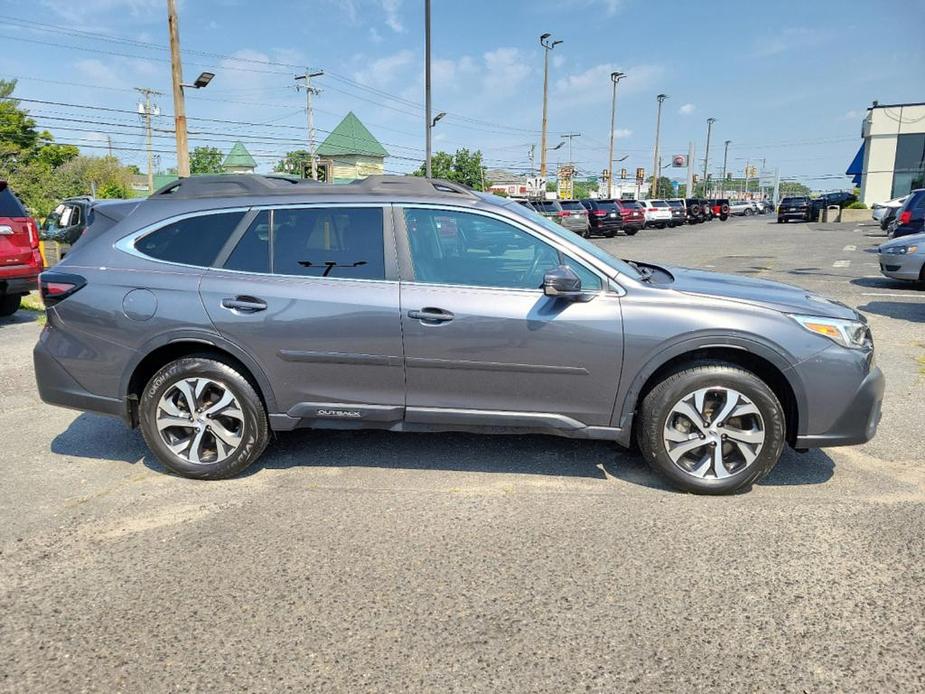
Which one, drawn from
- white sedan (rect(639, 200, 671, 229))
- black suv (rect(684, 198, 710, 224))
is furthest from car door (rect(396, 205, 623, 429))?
black suv (rect(684, 198, 710, 224))

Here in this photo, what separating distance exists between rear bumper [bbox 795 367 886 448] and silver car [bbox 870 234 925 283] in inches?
383

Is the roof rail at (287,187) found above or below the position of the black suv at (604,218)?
above

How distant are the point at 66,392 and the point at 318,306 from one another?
5.64ft

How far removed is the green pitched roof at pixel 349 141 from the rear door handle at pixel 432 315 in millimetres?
92144

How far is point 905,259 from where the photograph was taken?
11836 millimetres

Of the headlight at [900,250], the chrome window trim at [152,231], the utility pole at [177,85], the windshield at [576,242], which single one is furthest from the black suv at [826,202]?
the chrome window trim at [152,231]

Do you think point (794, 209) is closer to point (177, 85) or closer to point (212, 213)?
point (177, 85)

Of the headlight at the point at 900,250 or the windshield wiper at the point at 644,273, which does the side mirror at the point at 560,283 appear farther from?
the headlight at the point at 900,250

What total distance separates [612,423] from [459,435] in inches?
52.7

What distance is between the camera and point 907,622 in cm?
270

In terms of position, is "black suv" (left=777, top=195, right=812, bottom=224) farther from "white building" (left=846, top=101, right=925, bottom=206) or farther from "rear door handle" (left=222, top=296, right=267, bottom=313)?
"rear door handle" (left=222, top=296, right=267, bottom=313)

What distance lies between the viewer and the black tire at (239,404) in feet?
13.3

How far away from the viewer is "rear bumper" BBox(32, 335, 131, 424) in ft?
13.7

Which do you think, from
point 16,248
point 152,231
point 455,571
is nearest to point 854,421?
point 455,571
